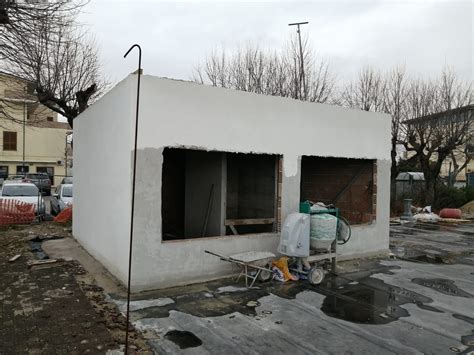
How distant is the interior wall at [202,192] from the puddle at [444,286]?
3990 millimetres

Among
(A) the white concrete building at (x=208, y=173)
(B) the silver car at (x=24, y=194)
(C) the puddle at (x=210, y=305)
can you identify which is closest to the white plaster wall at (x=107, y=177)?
(A) the white concrete building at (x=208, y=173)

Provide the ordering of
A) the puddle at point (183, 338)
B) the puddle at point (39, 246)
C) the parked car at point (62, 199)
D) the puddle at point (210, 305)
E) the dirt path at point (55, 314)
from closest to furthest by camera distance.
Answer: the dirt path at point (55, 314)
the puddle at point (183, 338)
the puddle at point (210, 305)
the puddle at point (39, 246)
the parked car at point (62, 199)

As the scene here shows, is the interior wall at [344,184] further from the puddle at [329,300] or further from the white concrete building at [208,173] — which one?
→ the puddle at [329,300]

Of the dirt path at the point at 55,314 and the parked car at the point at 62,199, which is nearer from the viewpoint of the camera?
the dirt path at the point at 55,314

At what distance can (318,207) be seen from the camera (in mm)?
7453

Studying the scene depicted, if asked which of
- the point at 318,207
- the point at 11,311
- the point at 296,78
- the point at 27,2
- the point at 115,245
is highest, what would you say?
the point at 296,78

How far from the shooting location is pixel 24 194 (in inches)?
598

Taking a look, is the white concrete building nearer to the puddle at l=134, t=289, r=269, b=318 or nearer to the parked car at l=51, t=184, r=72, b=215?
the puddle at l=134, t=289, r=269, b=318

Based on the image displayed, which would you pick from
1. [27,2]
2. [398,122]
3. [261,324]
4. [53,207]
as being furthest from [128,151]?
[398,122]

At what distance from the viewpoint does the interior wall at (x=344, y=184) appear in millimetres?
9484

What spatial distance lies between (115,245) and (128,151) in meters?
1.73

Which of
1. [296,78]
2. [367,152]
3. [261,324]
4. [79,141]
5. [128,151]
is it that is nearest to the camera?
[261,324]

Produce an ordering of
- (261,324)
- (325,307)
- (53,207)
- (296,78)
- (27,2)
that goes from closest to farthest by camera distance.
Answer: (261,324) < (325,307) < (27,2) < (53,207) < (296,78)

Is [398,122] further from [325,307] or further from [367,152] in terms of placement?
[325,307]
